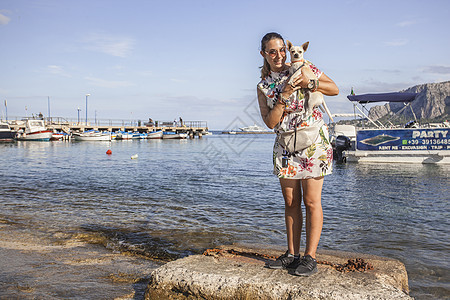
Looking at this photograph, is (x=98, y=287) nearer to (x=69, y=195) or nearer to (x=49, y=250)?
(x=49, y=250)

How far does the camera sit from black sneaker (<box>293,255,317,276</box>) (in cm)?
299

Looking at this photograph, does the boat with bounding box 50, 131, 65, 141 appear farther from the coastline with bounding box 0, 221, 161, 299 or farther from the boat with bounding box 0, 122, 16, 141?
the coastline with bounding box 0, 221, 161, 299

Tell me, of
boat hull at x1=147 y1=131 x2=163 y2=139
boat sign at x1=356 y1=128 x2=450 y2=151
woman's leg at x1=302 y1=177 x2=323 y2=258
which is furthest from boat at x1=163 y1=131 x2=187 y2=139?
woman's leg at x1=302 y1=177 x2=323 y2=258

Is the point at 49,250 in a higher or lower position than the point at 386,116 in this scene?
lower

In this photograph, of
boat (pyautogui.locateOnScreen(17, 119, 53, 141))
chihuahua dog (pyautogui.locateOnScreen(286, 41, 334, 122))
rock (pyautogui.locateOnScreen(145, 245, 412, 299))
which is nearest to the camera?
rock (pyautogui.locateOnScreen(145, 245, 412, 299))

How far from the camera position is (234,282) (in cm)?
292

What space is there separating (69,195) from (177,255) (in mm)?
6345

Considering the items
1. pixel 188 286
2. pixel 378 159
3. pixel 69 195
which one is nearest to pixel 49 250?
pixel 188 286

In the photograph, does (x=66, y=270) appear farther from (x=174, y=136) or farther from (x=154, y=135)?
(x=174, y=136)

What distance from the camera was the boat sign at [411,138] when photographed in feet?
66.3

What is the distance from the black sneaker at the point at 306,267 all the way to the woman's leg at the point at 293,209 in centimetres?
25

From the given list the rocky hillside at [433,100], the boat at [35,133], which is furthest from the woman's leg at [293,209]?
the rocky hillside at [433,100]

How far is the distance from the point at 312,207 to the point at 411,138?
2022cm

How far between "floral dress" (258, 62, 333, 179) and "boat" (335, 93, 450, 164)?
19654 mm
